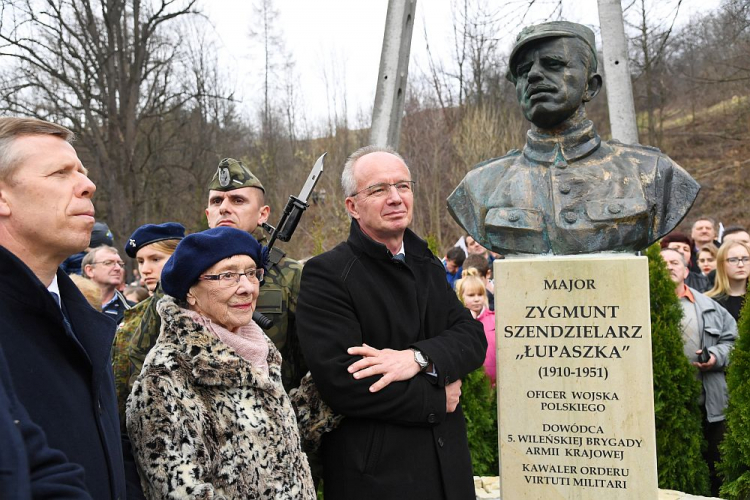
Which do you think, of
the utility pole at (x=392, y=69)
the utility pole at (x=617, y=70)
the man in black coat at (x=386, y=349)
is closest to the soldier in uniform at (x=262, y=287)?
the man in black coat at (x=386, y=349)

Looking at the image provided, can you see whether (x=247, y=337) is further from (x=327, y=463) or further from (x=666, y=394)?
(x=666, y=394)

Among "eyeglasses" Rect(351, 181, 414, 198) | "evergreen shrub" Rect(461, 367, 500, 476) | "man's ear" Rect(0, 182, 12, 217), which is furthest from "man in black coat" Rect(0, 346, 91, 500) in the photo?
"evergreen shrub" Rect(461, 367, 500, 476)

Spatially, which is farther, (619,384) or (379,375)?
(619,384)

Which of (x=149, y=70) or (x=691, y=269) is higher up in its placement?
(x=149, y=70)

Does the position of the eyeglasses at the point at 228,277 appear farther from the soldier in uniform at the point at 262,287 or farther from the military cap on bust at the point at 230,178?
the military cap on bust at the point at 230,178

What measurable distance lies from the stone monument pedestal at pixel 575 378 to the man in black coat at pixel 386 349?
417 millimetres

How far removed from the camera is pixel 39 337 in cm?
172

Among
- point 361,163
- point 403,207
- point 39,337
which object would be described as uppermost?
point 361,163

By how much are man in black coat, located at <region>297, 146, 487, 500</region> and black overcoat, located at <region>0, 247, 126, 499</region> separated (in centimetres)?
100

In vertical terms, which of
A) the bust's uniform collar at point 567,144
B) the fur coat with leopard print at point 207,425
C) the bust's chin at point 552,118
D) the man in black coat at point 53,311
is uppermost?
the bust's chin at point 552,118

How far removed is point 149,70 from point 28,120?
17.0m

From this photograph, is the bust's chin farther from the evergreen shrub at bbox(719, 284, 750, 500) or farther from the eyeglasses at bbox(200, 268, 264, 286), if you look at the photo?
the evergreen shrub at bbox(719, 284, 750, 500)

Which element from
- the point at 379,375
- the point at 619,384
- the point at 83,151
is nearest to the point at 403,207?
the point at 379,375

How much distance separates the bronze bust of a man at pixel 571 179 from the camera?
3455 millimetres
